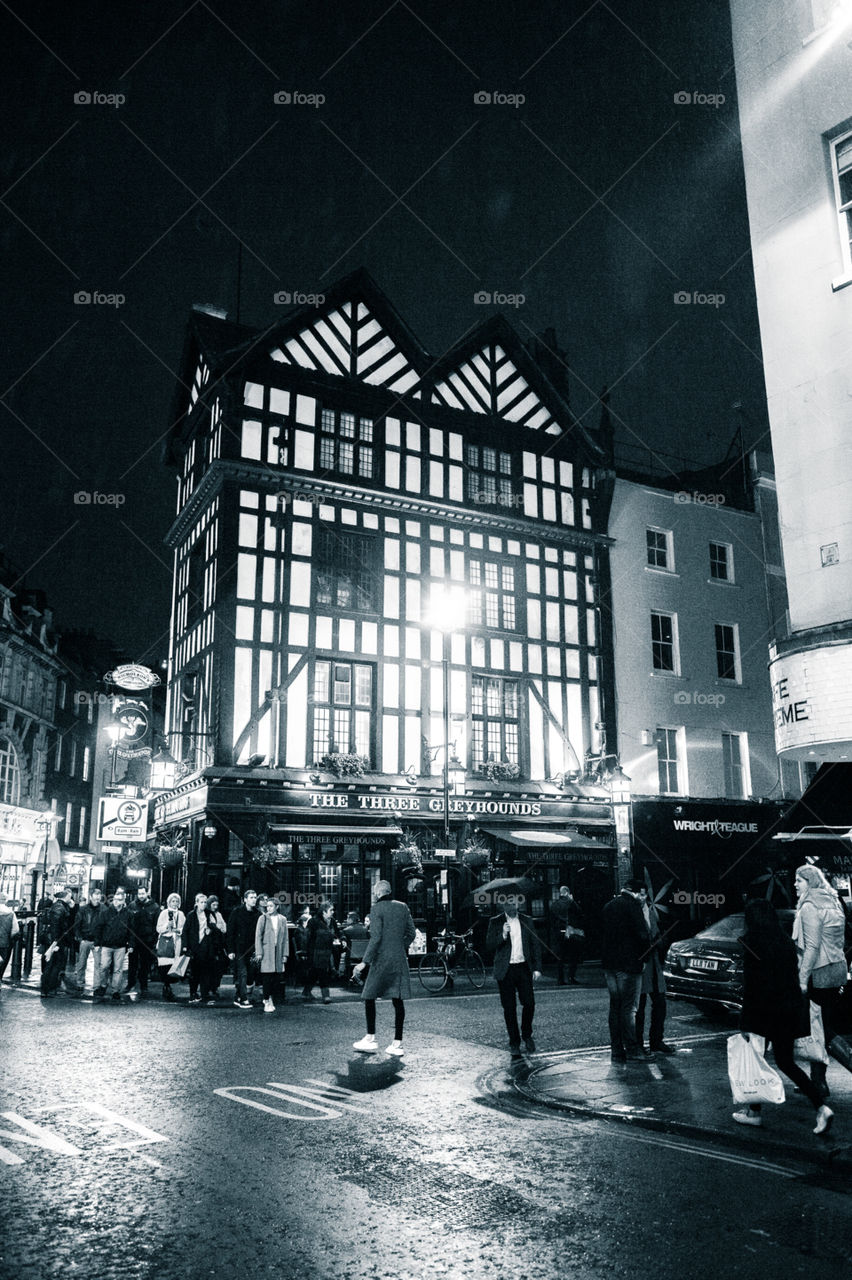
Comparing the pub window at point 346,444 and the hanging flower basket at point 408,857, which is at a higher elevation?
the pub window at point 346,444

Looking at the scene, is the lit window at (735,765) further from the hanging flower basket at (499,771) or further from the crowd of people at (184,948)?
the crowd of people at (184,948)

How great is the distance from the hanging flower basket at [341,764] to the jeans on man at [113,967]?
338 inches

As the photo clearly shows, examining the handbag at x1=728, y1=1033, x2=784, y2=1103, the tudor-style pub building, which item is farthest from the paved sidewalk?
the tudor-style pub building

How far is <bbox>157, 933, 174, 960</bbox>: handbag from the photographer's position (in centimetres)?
1627

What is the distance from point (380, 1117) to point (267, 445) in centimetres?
2023

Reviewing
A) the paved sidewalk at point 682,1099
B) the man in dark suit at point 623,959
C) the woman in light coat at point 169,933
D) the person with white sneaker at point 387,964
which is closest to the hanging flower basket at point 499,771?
the woman in light coat at point 169,933

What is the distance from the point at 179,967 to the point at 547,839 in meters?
12.1

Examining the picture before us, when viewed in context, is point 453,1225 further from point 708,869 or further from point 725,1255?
point 708,869

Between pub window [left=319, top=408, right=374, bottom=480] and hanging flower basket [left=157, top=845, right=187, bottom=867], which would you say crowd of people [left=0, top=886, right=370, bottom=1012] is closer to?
hanging flower basket [left=157, top=845, right=187, bottom=867]

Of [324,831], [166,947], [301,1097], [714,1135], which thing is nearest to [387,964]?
[301,1097]

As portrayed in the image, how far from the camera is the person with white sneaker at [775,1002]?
6781mm

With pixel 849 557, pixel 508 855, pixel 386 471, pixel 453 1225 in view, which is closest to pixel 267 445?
pixel 386 471

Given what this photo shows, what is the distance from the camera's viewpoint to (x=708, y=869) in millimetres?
28703

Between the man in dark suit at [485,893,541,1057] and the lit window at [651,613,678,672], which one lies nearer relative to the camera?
the man in dark suit at [485,893,541,1057]
